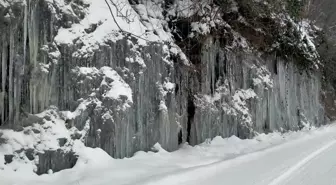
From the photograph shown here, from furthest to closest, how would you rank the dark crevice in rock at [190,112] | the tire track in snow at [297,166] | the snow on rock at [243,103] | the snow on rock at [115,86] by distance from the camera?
the snow on rock at [243,103] < the dark crevice in rock at [190,112] < the snow on rock at [115,86] < the tire track in snow at [297,166]

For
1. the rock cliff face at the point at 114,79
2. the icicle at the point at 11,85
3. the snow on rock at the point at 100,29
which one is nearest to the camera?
the icicle at the point at 11,85

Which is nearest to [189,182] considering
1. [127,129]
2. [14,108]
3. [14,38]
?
[127,129]

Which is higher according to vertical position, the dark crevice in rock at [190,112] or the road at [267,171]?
the dark crevice in rock at [190,112]

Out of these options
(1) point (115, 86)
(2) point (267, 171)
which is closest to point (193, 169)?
(2) point (267, 171)

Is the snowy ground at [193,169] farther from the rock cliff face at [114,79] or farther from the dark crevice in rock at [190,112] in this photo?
the dark crevice in rock at [190,112]

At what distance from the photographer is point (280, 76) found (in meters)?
18.2

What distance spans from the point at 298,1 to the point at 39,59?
1224 cm

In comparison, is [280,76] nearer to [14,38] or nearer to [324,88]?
[324,88]

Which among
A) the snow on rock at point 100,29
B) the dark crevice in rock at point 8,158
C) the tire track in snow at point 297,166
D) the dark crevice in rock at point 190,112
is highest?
the snow on rock at point 100,29

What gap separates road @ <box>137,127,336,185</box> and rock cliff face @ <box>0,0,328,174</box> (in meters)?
1.91

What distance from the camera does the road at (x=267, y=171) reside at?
780 centimetres

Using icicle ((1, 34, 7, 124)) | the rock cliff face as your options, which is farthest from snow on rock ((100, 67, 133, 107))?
icicle ((1, 34, 7, 124))

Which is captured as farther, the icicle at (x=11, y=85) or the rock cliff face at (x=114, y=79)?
the rock cliff face at (x=114, y=79)

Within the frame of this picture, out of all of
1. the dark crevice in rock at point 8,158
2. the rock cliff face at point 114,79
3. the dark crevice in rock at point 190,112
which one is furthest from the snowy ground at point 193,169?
the dark crevice in rock at point 190,112
